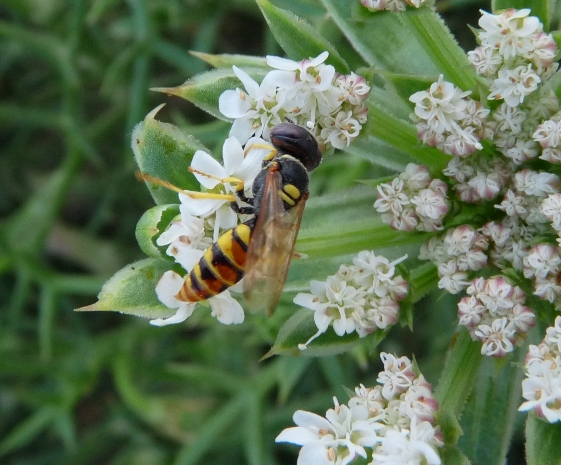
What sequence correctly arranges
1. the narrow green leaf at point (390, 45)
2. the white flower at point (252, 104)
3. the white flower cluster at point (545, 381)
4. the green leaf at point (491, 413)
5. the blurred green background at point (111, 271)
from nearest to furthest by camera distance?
the white flower cluster at point (545, 381), the white flower at point (252, 104), the green leaf at point (491, 413), the narrow green leaf at point (390, 45), the blurred green background at point (111, 271)

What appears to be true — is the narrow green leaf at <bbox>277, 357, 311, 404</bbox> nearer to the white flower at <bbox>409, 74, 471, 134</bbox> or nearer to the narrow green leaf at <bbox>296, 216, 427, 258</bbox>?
the narrow green leaf at <bbox>296, 216, 427, 258</bbox>

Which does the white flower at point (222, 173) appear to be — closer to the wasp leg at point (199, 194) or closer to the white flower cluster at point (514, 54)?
the wasp leg at point (199, 194)

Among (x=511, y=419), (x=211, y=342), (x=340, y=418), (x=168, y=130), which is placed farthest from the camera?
(x=211, y=342)

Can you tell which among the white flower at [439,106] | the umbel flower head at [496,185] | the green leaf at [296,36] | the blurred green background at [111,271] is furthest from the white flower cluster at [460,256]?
the blurred green background at [111,271]

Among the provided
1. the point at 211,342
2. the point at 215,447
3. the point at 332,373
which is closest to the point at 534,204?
the point at 332,373

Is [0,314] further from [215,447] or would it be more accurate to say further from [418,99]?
[418,99]
